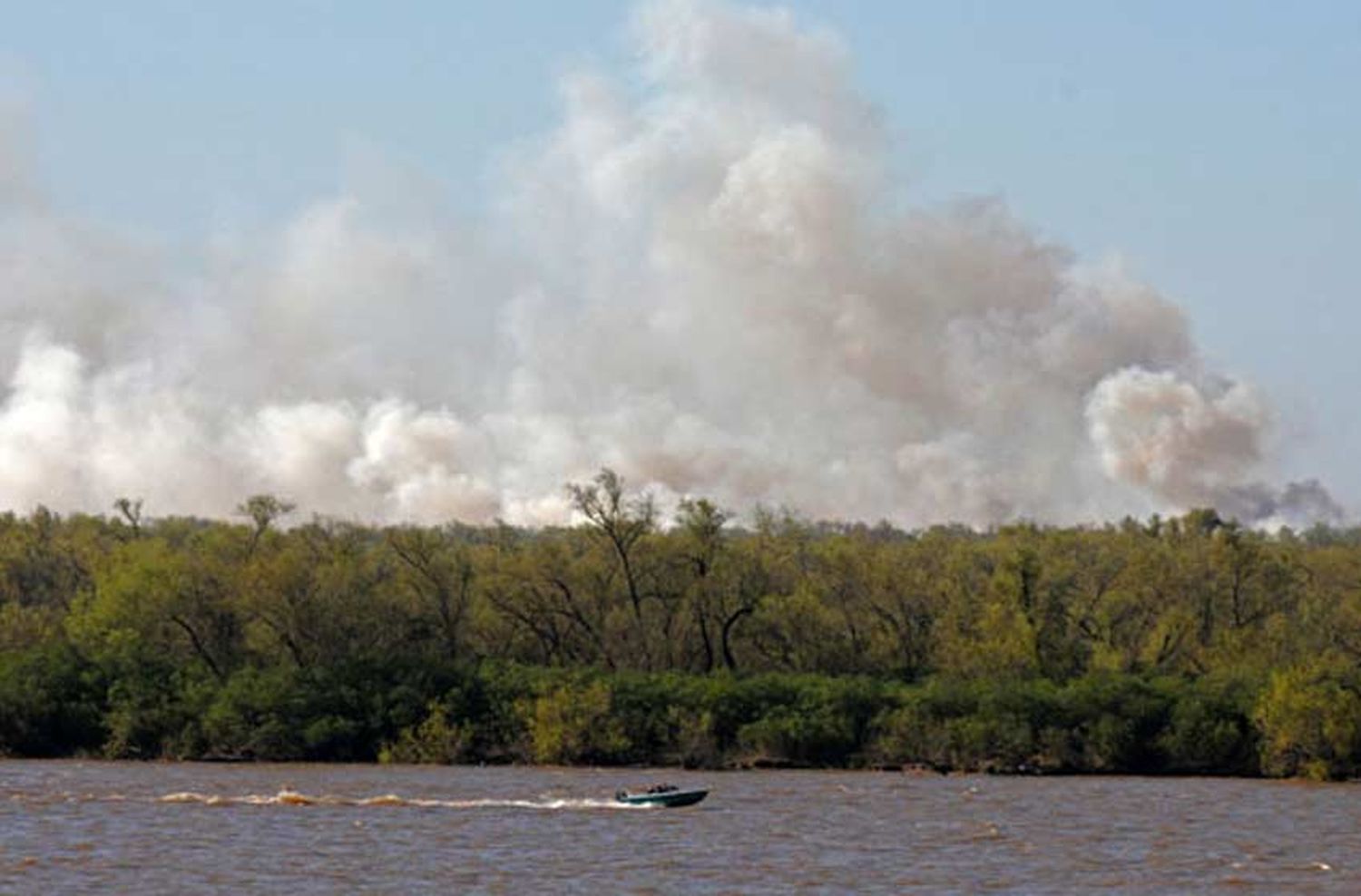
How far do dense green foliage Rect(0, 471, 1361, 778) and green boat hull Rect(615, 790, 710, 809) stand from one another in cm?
2437

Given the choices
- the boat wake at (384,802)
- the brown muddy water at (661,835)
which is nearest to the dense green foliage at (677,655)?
the brown muddy water at (661,835)

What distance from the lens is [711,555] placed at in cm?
12306

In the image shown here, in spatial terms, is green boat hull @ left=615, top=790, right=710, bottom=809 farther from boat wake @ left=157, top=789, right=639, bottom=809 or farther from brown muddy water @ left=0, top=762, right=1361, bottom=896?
brown muddy water @ left=0, top=762, right=1361, bottom=896

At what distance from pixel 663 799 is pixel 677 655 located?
4009 cm

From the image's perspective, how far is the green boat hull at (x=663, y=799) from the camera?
81938 millimetres

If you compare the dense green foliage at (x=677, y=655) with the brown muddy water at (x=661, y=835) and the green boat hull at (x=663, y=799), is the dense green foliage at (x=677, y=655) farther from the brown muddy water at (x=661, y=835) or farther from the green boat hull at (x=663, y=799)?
the green boat hull at (x=663, y=799)

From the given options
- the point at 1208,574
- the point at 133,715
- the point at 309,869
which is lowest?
the point at 309,869

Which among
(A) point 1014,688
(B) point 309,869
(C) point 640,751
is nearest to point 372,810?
(B) point 309,869

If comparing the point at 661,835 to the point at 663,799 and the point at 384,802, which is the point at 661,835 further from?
the point at 384,802

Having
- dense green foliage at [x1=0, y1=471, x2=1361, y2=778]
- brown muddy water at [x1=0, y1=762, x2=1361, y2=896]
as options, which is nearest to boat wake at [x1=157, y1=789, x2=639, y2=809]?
brown muddy water at [x1=0, y1=762, x2=1361, y2=896]

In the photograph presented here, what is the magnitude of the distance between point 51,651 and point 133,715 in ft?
21.3

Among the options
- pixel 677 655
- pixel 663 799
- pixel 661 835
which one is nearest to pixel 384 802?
pixel 663 799

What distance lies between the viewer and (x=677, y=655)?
12231 centimetres

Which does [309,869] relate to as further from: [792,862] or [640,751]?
[640,751]
